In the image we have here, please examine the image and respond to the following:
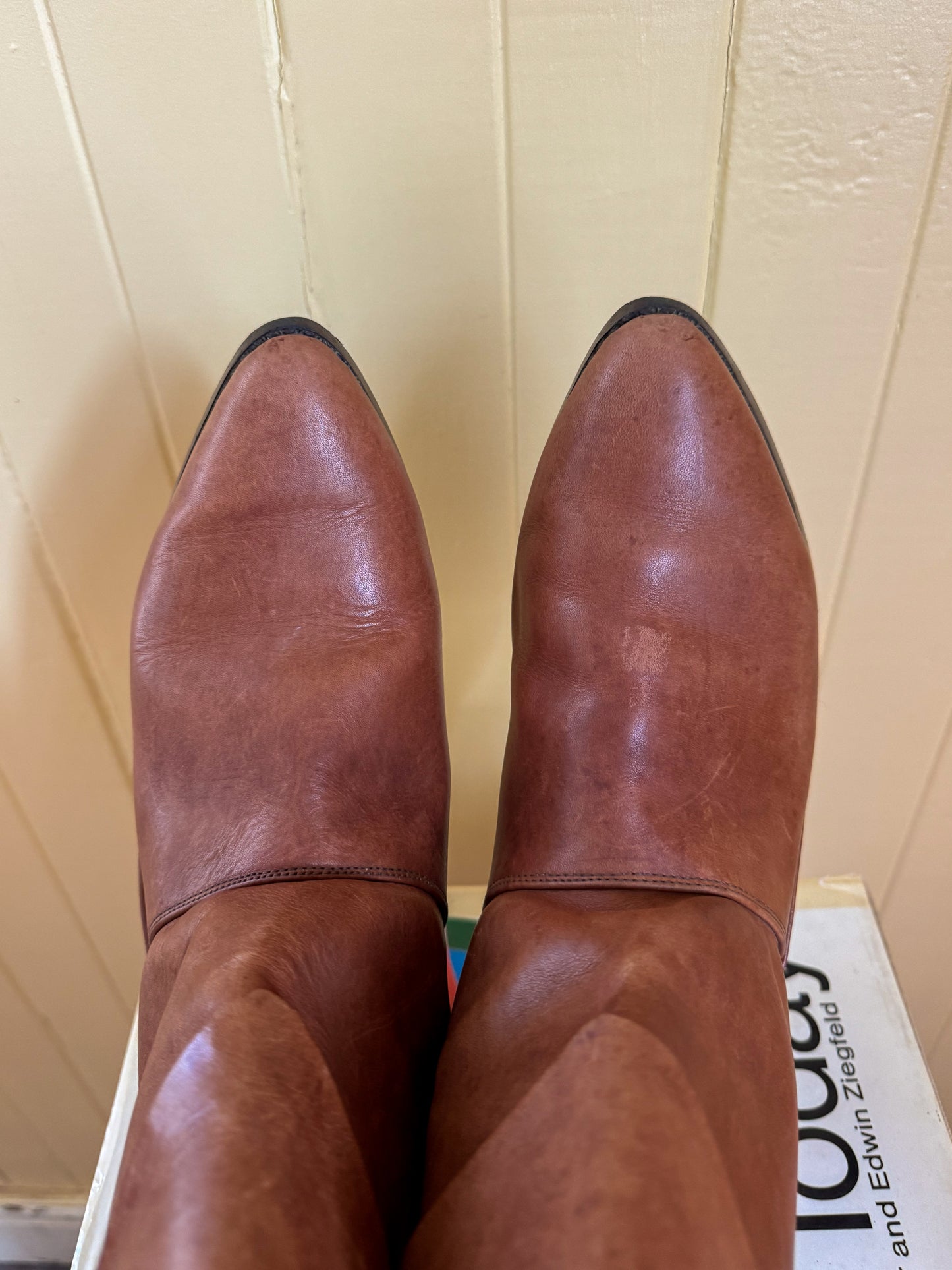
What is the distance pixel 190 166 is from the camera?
478 millimetres

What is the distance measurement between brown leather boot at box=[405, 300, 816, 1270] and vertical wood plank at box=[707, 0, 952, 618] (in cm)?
4

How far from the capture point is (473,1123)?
0.41 meters

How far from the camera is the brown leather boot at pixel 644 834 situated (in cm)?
37

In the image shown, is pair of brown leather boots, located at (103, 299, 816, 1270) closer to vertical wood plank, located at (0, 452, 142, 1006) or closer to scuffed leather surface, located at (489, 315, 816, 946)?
scuffed leather surface, located at (489, 315, 816, 946)

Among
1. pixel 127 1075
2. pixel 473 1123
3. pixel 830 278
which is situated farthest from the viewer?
Result: pixel 127 1075

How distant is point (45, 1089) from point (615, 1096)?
2.89 ft

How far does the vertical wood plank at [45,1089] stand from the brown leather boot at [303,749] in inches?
18.9

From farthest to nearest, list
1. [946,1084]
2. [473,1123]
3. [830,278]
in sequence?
[946,1084] → [830,278] → [473,1123]

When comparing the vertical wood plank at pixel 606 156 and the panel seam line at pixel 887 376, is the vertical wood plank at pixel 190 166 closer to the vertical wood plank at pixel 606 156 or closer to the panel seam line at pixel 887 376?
the vertical wood plank at pixel 606 156

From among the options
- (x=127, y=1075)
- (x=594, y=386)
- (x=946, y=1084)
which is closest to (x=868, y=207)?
(x=594, y=386)

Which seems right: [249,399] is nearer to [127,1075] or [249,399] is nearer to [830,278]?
[830,278]

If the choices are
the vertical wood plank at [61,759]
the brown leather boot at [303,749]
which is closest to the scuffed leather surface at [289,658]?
the brown leather boot at [303,749]

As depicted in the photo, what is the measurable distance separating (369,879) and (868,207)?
50cm

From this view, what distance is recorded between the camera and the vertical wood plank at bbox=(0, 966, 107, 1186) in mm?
896
